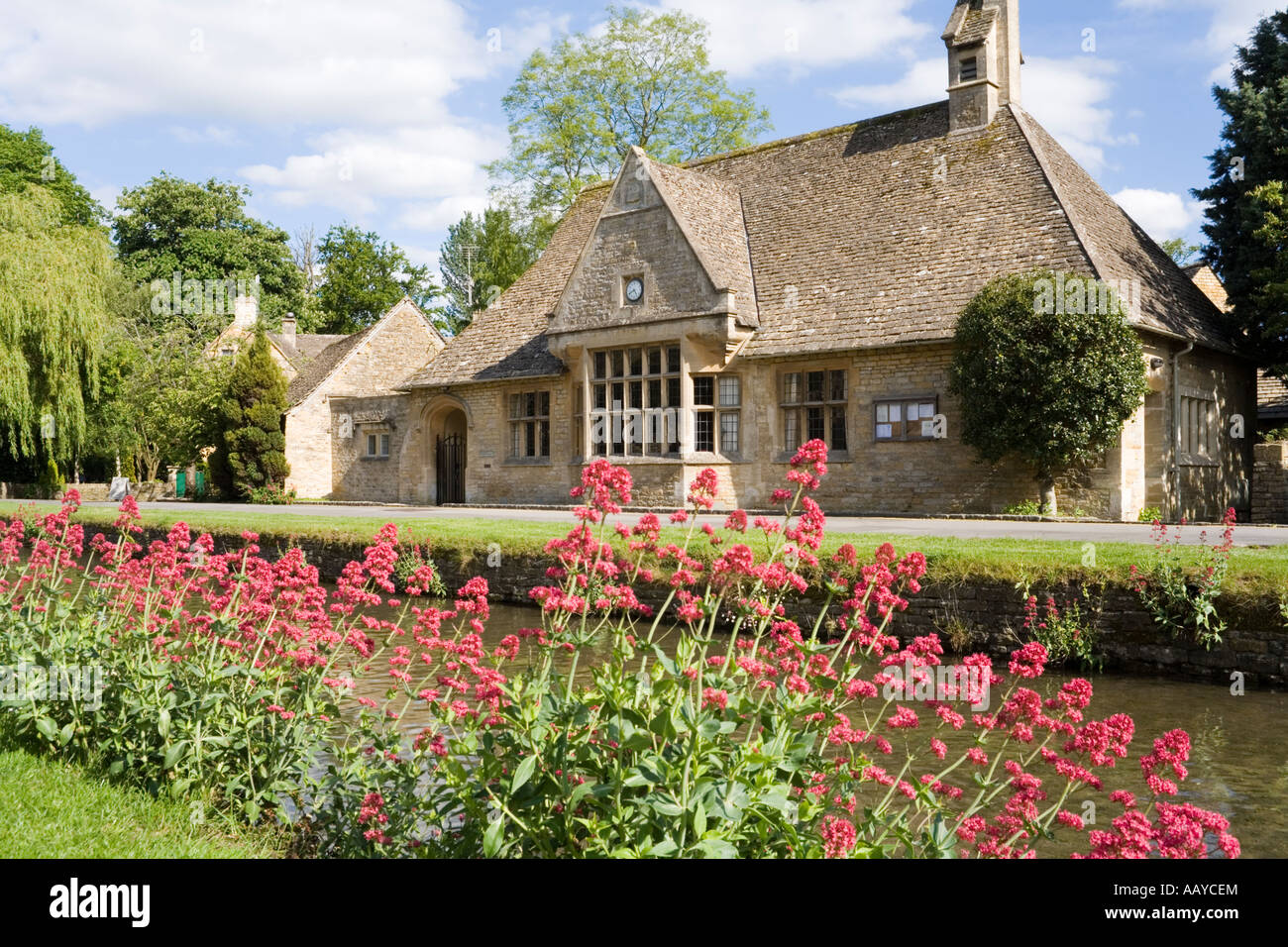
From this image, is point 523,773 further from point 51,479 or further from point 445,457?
point 51,479

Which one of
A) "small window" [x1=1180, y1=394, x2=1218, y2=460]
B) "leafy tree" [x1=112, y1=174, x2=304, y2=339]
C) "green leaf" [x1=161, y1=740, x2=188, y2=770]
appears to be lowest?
"green leaf" [x1=161, y1=740, x2=188, y2=770]

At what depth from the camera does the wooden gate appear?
3259cm

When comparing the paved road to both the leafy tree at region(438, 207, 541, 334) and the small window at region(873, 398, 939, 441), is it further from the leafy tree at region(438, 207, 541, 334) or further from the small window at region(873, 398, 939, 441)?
the leafy tree at region(438, 207, 541, 334)

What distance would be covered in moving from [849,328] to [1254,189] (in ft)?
30.6

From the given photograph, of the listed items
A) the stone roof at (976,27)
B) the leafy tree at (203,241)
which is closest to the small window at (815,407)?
the stone roof at (976,27)

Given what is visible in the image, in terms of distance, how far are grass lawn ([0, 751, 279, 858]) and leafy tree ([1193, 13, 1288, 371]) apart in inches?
915

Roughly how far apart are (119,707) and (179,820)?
1.05 meters

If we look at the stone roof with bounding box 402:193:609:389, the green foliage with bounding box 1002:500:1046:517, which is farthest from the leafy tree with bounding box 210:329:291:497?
the green foliage with bounding box 1002:500:1046:517

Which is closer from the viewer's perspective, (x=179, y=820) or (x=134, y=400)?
(x=179, y=820)

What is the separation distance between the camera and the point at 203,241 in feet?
199

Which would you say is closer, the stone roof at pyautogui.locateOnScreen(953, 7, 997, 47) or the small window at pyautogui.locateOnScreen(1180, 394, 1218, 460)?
the small window at pyautogui.locateOnScreen(1180, 394, 1218, 460)
